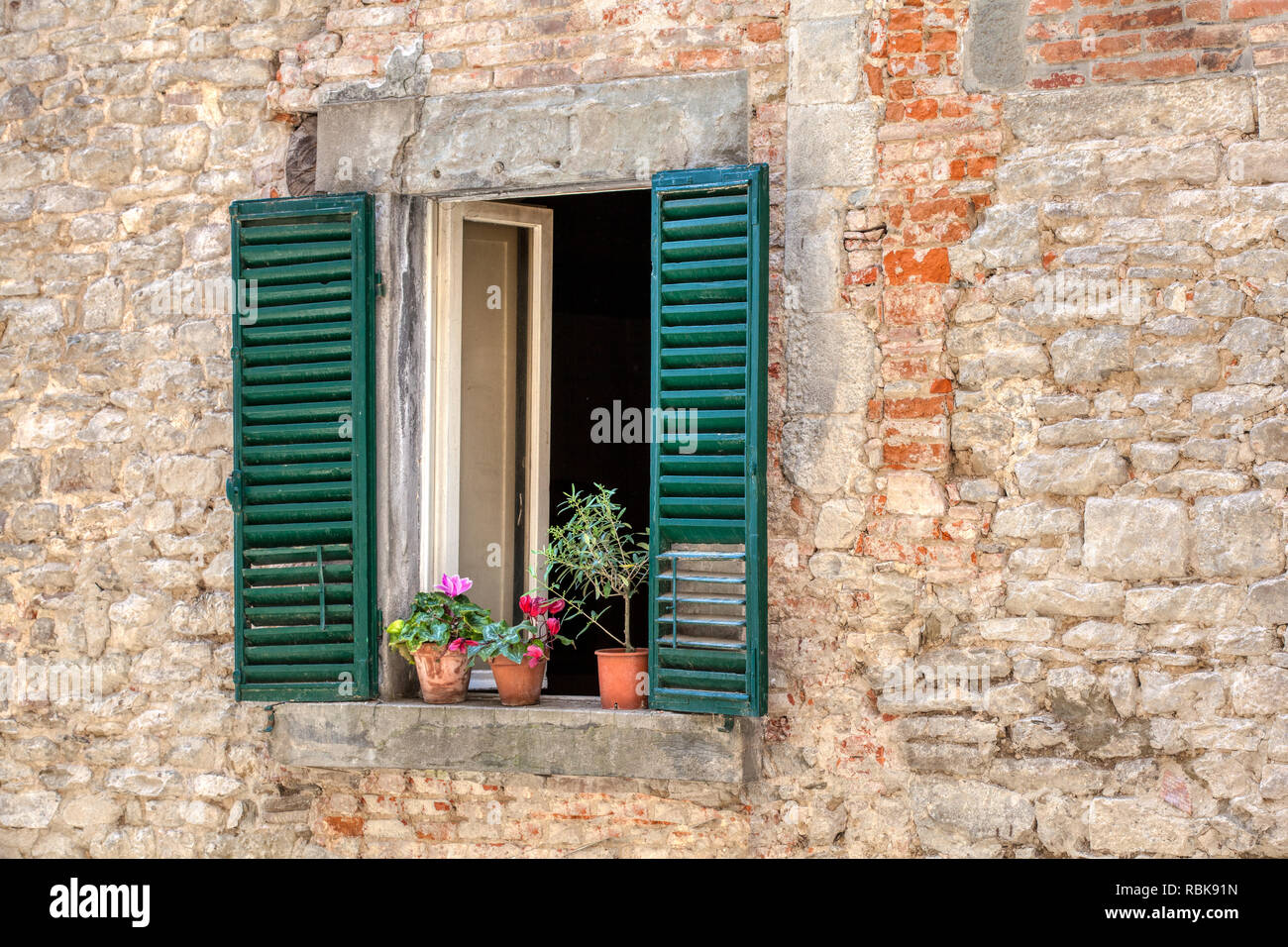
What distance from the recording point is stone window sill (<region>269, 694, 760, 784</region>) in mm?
4535

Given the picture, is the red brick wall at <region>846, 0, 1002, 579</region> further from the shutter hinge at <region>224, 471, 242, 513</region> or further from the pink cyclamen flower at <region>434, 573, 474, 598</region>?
the shutter hinge at <region>224, 471, 242, 513</region>

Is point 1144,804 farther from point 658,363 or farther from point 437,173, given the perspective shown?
point 437,173

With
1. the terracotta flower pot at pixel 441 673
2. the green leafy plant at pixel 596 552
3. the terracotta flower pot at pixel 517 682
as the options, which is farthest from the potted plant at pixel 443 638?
the green leafy plant at pixel 596 552

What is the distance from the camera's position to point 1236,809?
161 inches

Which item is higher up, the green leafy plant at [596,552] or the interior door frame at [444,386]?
the interior door frame at [444,386]

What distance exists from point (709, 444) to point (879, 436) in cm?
51

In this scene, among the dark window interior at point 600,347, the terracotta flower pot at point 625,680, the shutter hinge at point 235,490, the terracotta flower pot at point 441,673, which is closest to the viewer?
the terracotta flower pot at point 625,680

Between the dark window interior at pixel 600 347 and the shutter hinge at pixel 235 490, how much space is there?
113 inches

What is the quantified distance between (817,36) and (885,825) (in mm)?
2400

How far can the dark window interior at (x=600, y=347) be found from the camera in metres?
8.05

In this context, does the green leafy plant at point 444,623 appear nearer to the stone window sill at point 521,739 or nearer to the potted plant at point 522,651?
the potted plant at point 522,651

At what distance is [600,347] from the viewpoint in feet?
28.0

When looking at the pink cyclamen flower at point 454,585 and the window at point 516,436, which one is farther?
the pink cyclamen flower at point 454,585

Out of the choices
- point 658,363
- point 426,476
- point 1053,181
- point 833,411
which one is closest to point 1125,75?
point 1053,181
